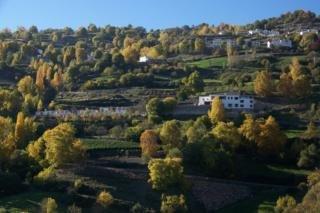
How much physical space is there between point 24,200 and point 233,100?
89.9 feet

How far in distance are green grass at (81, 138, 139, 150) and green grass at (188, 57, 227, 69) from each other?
29195 millimetres

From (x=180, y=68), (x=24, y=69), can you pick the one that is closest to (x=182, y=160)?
(x=180, y=68)

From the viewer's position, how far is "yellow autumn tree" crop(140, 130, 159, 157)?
44.3 meters

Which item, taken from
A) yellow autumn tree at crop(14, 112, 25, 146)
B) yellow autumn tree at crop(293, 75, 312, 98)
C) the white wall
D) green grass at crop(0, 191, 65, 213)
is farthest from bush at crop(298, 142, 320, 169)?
yellow autumn tree at crop(14, 112, 25, 146)

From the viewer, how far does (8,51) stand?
87750 mm

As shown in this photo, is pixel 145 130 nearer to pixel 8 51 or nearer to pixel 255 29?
pixel 8 51

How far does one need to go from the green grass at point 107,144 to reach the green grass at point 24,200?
30.1 ft

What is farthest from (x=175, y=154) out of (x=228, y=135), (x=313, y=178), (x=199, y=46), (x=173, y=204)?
(x=199, y=46)

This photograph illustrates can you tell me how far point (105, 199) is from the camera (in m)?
35.5

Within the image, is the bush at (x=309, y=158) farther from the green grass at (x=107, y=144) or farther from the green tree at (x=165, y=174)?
the green grass at (x=107, y=144)

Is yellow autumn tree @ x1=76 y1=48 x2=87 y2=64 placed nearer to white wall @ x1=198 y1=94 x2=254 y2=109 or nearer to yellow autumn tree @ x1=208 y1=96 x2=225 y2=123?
white wall @ x1=198 y1=94 x2=254 y2=109

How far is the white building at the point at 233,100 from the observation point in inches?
2312

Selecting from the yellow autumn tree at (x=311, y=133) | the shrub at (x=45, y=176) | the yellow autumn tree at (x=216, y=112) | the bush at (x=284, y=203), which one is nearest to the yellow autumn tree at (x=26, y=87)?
the yellow autumn tree at (x=216, y=112)

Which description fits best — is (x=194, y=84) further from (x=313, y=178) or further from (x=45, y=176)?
(x=45, y=176)
